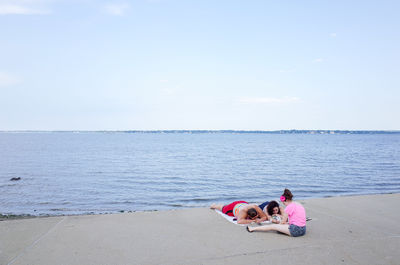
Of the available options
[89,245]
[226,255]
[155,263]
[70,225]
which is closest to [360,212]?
[226,255]

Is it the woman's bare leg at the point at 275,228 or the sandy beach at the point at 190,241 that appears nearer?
the sandy beach at the point at 190,241

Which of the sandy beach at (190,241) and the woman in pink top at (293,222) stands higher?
the woman in pink top at (293,222)

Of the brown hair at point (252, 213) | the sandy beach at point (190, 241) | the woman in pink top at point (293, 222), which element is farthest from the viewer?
the brown hair at point (252, 213)

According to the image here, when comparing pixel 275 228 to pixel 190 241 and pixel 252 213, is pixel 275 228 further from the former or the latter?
pixel 190 241

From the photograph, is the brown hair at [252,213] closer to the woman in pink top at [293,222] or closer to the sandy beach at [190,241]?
the sandy beach at [190,241]

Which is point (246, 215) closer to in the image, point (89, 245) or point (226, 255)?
point (226, 255)

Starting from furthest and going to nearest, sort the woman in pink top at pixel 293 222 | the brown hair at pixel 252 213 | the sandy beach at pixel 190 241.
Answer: the brown hair at pixel 252 213, the woman in pink top at pixel 293 222, the sandy beach at pixel 190 241

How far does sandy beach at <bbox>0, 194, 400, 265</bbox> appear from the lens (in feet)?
17.2

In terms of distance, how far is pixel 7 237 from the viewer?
21.0 ft

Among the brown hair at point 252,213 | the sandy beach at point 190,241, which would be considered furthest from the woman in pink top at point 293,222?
the brown hair at point 252,213

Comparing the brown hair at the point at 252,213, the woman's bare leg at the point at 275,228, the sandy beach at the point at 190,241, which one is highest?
the brown hair at the point at 252,213

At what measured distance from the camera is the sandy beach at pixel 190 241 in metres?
5.25

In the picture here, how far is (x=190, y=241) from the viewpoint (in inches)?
244

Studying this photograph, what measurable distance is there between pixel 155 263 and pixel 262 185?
48.0 feet
